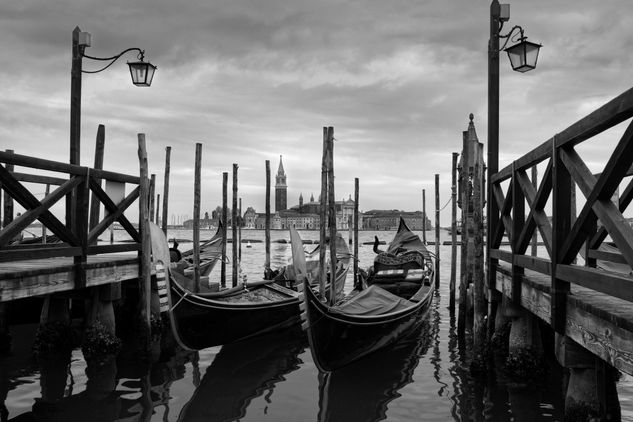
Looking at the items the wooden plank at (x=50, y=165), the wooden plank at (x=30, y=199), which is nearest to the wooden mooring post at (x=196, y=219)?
the wooden plank at (x=50, y=165)

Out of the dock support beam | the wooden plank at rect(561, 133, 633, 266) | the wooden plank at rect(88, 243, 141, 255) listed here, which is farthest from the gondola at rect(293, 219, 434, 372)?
the wooden plank at rect(561, 133, 633, 266)

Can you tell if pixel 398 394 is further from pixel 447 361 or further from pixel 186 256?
pixel 186 256

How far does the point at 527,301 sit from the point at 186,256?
40.3ft

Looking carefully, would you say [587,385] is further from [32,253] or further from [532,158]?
[32,253]

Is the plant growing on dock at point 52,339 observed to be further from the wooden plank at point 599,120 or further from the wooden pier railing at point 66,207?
the wooden plank at point 599,120

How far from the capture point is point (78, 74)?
6.68m

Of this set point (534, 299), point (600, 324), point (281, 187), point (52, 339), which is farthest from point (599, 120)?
point (281, 187)

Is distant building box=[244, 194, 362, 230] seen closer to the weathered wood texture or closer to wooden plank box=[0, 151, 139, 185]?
wooden plank box=[0, 151, 139, 185]

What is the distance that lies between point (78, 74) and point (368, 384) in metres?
5.06

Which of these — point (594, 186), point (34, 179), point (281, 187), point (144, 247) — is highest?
point (281, 187)

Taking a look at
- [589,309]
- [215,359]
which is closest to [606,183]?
[589,309]

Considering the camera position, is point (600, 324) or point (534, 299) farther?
point (534, 299)

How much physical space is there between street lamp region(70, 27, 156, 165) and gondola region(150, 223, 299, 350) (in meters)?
1.43

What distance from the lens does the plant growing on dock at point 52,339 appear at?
718 cm
